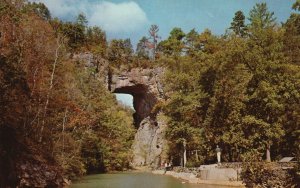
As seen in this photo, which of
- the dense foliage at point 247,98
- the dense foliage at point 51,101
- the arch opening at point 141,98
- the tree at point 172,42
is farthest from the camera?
the tree at point 172,42

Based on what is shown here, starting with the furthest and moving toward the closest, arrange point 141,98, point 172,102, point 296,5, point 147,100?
point 141,98 → point 147,100 → point 172,102 → point 296,5

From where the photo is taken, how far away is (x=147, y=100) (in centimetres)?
6838

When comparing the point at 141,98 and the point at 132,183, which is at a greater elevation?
the point at 141,98

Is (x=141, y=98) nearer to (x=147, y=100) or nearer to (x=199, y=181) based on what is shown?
(x=147, y=100)

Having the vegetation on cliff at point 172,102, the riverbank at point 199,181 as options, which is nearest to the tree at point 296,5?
the vegetation on cliff at point 172,102

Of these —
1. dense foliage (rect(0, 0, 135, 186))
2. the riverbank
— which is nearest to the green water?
the riverbank

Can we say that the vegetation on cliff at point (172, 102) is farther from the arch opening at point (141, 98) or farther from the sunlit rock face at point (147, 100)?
the arch opening at point (141, 98)

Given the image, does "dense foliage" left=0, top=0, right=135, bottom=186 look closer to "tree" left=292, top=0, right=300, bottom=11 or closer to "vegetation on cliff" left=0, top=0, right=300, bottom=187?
"vegetation on cliff" left=0, top=0, right=300, bottom=187

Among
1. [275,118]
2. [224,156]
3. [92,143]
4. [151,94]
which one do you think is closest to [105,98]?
[92,143]

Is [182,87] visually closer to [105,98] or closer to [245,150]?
[245,150]

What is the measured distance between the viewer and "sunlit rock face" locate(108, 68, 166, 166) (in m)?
64.6

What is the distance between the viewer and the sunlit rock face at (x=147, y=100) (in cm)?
6456

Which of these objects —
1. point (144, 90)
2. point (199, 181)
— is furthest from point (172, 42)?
point (199, 181)

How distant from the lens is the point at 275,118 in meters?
32.9
